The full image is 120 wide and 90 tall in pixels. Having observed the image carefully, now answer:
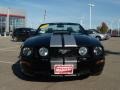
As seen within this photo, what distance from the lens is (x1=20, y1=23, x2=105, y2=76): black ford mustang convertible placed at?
5848 millimetres

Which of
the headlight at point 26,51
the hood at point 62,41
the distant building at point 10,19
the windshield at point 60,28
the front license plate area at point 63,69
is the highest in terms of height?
the distant building at point 10,19

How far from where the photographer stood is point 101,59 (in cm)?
617

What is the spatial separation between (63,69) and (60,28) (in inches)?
94.0

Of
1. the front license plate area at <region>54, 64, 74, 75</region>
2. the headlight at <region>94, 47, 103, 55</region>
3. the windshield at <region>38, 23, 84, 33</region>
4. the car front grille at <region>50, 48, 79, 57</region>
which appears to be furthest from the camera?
the windshield at <region>38, 23, 84, 33</region>

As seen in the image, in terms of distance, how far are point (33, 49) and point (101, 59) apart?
141 cm

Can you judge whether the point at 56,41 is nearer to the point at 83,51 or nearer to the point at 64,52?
the point at 64,52

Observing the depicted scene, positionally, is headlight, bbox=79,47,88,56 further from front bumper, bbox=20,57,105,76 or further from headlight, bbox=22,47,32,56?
headlight, bbox=22,47,32,56

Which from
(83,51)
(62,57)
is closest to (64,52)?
(62,57)

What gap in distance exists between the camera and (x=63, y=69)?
5859mm

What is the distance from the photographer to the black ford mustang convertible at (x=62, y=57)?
5848mm

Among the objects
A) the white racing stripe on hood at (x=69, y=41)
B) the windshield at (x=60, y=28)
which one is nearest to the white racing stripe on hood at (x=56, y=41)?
the white racing stripe on hood at (x=69, y=41)

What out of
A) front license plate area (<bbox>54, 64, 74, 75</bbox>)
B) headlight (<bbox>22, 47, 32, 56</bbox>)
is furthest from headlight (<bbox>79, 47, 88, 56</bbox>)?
headlight (<bbox>22, 47, 32, 56</bbox>)

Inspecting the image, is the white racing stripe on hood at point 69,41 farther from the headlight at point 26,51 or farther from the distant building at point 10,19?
the distant building at point 10,19

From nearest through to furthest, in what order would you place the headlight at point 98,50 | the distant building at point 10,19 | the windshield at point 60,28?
the headlight at point 98,50 → the windshield at point 60,28 → the distant building at point 10,19
